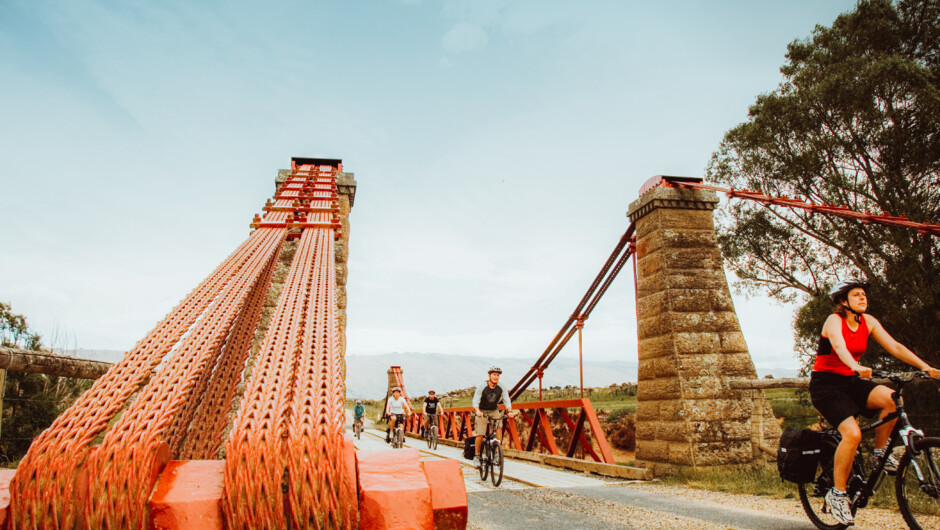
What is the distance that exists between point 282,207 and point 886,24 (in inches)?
584

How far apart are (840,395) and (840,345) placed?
15.4 inches

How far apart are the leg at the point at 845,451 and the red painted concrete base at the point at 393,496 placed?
11.5 feet

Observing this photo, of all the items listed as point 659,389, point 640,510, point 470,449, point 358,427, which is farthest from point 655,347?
point 358,427

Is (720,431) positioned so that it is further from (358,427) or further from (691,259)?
(358,427)

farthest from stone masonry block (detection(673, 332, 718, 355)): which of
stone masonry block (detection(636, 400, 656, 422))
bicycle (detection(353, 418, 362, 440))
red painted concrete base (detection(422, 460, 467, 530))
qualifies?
bicycle (detection(353, 418, 362, 440))

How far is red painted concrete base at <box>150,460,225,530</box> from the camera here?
0.82 m

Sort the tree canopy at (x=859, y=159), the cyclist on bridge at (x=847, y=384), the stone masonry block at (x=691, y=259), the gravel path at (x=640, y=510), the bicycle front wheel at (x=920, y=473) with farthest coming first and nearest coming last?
1. the tree canopy at (x=859, y=159)
2. the stone masonry block at (x=691, y=259)
3. the gravel path at (x=640, y=510)
4. the cyclist on bridge at (x=847, y=384)
5. the bicycle front wheel at (x=920, y=473)

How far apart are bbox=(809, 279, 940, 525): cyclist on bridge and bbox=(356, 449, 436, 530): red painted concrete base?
132 inches

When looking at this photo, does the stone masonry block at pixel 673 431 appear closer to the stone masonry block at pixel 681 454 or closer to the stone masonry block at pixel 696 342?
the stone masonry block at pixel 681 454

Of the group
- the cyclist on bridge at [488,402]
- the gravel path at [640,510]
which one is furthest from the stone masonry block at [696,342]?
the cyclist on bridge at [488,402]

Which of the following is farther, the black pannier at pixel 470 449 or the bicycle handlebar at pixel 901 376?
the black pannier at pixel 470 449

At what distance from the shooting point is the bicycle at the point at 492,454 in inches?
269

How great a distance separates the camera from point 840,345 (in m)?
3.41

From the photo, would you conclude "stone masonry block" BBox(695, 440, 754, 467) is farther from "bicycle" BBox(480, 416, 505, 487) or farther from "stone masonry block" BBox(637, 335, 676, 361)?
"bicycle" BBox(480, 416, 505, 487)
